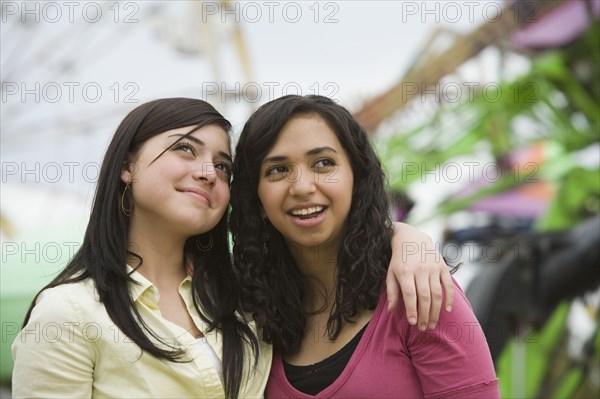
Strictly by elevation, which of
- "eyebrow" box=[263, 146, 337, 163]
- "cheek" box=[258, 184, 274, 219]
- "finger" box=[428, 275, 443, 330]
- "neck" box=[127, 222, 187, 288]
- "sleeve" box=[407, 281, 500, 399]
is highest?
"eyebrow" box=[263, 146, 337, 163]

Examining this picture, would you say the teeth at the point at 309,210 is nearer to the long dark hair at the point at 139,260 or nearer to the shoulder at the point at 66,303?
the long dark hair at the point at 139,260

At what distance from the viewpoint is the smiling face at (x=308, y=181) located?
1562 mm

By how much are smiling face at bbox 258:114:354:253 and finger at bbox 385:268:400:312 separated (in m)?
0.17

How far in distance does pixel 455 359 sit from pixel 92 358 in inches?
28.2

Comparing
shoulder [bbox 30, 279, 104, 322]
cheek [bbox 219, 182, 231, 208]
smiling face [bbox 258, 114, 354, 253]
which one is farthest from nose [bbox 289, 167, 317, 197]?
shoulder [bbox 30, 279, 104, 322]

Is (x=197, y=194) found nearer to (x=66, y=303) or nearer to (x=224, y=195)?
(x=224, y=195)

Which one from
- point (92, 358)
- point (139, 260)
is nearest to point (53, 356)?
point (92, 358)

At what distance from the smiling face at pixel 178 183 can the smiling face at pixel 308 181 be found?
13 centimetres

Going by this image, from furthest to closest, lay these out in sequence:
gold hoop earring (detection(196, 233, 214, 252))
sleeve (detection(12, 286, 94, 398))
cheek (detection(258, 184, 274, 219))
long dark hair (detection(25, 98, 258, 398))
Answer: gold hoop earring (detection(196, 233, 214, 252)) → cheek (detection(258, 184, 274, 219)) → long dark hair (detection(25, 98, 258, 398)) → sleeve (detection(12, 286, 94, 398))

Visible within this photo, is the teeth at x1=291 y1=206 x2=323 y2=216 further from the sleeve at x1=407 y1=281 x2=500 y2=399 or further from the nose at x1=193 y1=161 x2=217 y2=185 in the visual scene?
the sleeve at x1=407 y1=281 x2=500 y2=399

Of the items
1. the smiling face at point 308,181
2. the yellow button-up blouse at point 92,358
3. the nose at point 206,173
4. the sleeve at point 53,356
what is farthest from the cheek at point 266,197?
the sleeve at point 53,356

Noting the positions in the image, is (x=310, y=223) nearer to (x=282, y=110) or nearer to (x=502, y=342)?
(x=282, y=110)

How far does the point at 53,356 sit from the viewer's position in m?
1.40

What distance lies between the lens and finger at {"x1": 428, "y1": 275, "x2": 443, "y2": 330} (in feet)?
4.61
